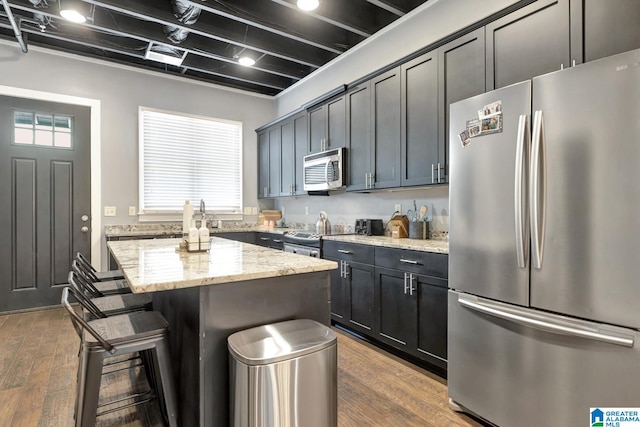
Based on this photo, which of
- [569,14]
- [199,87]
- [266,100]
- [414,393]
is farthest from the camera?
[266,100]

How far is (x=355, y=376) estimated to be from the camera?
7.93 feet

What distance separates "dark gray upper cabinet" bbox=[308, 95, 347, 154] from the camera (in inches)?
146

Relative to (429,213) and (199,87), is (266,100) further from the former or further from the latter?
(429,213)

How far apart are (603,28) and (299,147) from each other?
323cm

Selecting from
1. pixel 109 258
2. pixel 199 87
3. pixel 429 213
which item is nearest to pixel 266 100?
pixel 199 87

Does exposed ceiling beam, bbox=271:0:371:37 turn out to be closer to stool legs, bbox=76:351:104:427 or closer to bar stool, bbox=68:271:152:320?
bar stool, bbox=68:271:152:320

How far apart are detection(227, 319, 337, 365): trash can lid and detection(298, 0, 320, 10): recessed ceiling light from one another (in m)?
2.70

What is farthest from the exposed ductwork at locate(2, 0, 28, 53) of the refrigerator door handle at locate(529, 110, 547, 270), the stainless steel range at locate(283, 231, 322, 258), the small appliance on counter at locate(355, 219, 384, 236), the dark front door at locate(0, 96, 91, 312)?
the refrigerator door handle at locate(529, 110, 547, 270)

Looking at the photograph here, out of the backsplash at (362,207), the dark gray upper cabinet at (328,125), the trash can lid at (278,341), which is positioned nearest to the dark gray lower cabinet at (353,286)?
the backsplash at (362,207)

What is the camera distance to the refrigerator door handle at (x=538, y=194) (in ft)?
5.17

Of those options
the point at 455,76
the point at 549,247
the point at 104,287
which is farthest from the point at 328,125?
the point at 549,247

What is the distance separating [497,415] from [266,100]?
5.22 metres

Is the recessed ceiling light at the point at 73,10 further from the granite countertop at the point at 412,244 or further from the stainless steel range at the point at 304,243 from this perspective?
the granite countertop at the point at 412,244

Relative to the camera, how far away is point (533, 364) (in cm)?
161
